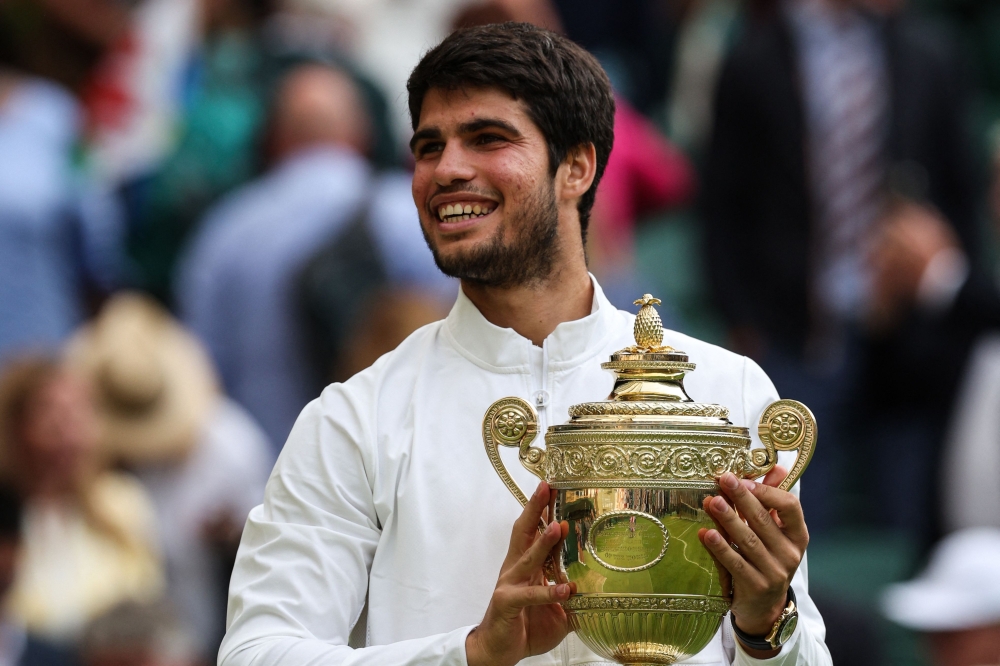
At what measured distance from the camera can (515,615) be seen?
142 inches

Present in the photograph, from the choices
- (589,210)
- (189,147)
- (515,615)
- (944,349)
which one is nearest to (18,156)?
(189,147)

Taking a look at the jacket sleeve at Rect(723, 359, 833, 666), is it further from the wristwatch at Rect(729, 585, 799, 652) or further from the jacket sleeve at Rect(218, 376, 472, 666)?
the jacket sleeve at Rect(218, 376, 472, 666)

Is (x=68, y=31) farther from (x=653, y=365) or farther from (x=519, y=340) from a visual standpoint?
(x=653, y=365)

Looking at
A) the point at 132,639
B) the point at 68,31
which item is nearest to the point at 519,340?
the point at 132,639

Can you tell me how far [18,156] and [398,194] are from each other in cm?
180

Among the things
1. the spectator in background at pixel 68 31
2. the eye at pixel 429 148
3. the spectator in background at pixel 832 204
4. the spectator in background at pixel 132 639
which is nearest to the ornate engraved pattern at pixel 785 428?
the eye at pixel 429 148

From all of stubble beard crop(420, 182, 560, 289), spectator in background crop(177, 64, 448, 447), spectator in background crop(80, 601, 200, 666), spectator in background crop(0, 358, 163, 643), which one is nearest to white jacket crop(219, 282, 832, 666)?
stubble beard crop(420, 182, 560, 289)

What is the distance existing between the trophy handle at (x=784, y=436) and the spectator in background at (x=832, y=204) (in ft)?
14.9

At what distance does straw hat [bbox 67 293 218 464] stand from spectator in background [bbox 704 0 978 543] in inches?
86.4

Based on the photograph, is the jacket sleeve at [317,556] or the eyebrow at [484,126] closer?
the jacket sleeve at [317,556]

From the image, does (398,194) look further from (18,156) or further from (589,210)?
(589,210)

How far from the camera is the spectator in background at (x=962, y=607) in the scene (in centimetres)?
666

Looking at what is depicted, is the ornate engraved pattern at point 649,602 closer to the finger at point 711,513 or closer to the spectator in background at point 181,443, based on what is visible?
the finger at point 711,513

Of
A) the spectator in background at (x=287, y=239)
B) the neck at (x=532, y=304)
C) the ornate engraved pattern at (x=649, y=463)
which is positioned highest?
the spectator in background at (x=287, y=239)
